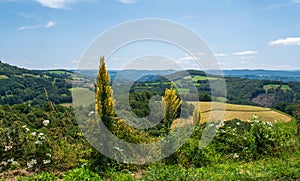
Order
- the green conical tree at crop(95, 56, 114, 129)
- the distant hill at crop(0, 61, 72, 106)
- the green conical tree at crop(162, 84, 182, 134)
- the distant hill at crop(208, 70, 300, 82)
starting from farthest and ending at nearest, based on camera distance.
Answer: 1. the distant hill at crop(208, 70, 300, 82)
2. the distant hill at crop(0, 61, 72, 106)
3. the green conical tree at crop(162, 84, 182, 134)
4. the green conical tree at crop(95, 56, 114, 129)

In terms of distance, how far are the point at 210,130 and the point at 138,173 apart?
2.49m

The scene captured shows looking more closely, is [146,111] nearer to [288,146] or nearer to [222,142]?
[222,142]

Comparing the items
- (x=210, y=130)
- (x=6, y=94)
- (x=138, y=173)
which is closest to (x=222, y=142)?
(x=210, y=130)

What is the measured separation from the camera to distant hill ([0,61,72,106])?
39625 mm

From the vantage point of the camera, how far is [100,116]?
598 cm

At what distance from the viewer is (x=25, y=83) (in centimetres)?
5562

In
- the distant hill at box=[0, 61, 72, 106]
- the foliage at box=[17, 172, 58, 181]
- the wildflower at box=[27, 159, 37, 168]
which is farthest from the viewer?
the distant hill at box=[0, 61, 72, 106]

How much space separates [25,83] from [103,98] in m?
54.6

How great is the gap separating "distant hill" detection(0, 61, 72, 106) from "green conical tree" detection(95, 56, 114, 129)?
31.1 meters

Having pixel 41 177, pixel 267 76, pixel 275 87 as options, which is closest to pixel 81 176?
pixel 41 177

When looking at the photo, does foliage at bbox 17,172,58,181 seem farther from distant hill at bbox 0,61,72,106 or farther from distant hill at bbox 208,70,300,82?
distant hill at bbox 208,70,300,82

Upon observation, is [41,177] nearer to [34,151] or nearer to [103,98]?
[34,151]

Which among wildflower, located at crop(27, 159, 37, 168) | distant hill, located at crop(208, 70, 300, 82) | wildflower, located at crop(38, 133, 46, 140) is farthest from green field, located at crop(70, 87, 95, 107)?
distant hill, located at crop(208, 70, 300, 82)

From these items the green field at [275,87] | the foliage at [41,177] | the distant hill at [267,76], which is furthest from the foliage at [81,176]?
the green field at [275,87]
